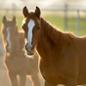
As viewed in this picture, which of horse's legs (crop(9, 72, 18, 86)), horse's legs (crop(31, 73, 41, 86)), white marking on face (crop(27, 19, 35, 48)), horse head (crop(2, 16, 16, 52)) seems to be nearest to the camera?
white marking on face (crop(27, 19, 35, 48))

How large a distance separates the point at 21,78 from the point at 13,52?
0.62 m

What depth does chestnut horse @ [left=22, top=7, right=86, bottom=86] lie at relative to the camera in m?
6.83

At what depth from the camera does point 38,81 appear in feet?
31.9

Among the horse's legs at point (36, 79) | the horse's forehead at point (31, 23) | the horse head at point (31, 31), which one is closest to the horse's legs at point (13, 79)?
the horse's legs at point (36, 79)

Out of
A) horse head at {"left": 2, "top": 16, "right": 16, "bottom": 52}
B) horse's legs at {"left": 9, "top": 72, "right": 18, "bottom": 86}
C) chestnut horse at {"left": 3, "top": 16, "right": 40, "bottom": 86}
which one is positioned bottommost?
horse's legs at {"left": 9, "top": 72, "right": 18, "bottom": 86}

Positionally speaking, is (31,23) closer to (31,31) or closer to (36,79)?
(31,31)

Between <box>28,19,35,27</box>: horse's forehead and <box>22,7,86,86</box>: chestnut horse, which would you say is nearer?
<box>28,19,35,27</box>: horse's forehead

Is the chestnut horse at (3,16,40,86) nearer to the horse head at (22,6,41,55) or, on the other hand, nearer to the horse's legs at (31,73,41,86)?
the horse's legs at (31,73,41,86)

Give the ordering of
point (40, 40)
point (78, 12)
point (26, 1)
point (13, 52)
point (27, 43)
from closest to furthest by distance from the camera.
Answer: point (27, 43) < point (40, 40) < point (13, 52) < point (78, 12) < point (26, 1)

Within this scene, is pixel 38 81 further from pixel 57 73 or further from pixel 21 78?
pixel 57 73

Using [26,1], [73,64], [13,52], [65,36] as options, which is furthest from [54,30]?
[26,1]

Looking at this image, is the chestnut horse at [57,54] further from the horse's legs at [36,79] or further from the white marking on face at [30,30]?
the horse's legs at [36,79]

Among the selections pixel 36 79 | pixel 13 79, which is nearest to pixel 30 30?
pixel 13 79

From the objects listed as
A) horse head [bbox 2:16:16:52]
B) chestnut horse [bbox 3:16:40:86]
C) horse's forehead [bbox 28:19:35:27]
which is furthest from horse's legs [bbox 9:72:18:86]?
horse's forehead [bbox 28:19:35:27]
